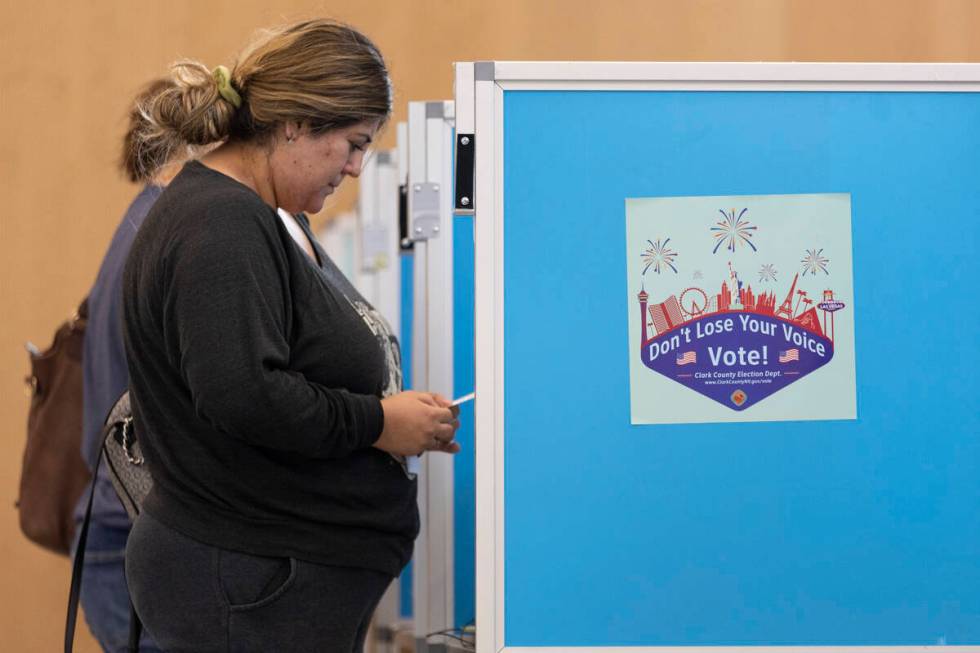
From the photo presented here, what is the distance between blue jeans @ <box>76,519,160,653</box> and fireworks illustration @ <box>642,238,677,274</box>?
0.90 m

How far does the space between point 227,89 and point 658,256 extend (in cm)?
52

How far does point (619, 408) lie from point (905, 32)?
257 cm

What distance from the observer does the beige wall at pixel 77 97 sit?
3623 millimetres

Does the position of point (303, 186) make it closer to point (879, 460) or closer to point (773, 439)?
point (773, 439)

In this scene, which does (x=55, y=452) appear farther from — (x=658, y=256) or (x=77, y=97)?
(x=77, y=97)

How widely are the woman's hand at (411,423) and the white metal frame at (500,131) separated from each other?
96mm

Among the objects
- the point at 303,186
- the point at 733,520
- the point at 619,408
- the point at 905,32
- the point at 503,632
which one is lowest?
the point at 503,632

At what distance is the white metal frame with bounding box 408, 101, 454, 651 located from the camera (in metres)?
2.00

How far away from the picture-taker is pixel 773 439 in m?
1.25

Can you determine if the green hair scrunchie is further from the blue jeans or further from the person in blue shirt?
the blue jeans

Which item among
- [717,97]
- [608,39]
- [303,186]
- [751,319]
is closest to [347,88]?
[303,186]

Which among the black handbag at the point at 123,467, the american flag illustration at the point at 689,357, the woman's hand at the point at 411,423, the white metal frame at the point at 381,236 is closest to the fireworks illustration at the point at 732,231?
the american flag illustration at the point at 689,357

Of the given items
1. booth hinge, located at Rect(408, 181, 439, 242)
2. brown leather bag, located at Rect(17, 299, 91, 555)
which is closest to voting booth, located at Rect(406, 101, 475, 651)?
booth hinge, located at Rect(408, 181, 439, 242)

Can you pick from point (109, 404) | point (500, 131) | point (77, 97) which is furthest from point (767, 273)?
point (77, 97)
